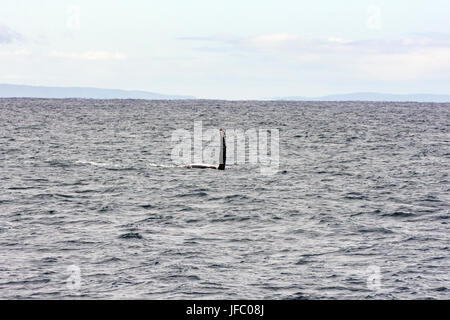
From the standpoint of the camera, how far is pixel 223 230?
96.9ft

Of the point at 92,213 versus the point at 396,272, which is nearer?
the point at 396,272

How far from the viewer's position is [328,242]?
27.1m

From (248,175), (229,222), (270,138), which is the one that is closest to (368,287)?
(229,222)

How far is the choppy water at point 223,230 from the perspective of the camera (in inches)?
835

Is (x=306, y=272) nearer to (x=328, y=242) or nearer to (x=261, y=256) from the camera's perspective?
(x=261, y=256)

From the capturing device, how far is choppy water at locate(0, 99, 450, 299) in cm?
2122

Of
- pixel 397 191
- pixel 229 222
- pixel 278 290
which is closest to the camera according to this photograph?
pixel 278 290

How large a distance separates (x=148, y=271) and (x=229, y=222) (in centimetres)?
951

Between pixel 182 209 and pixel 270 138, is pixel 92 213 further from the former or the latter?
pixel 270 138

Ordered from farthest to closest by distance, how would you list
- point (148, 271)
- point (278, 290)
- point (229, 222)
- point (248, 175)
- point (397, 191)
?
1. point (248, 175)
2. point (397, 191)
3. point (229, 222)
4. point (148, 271)
5. point (278, 290)
